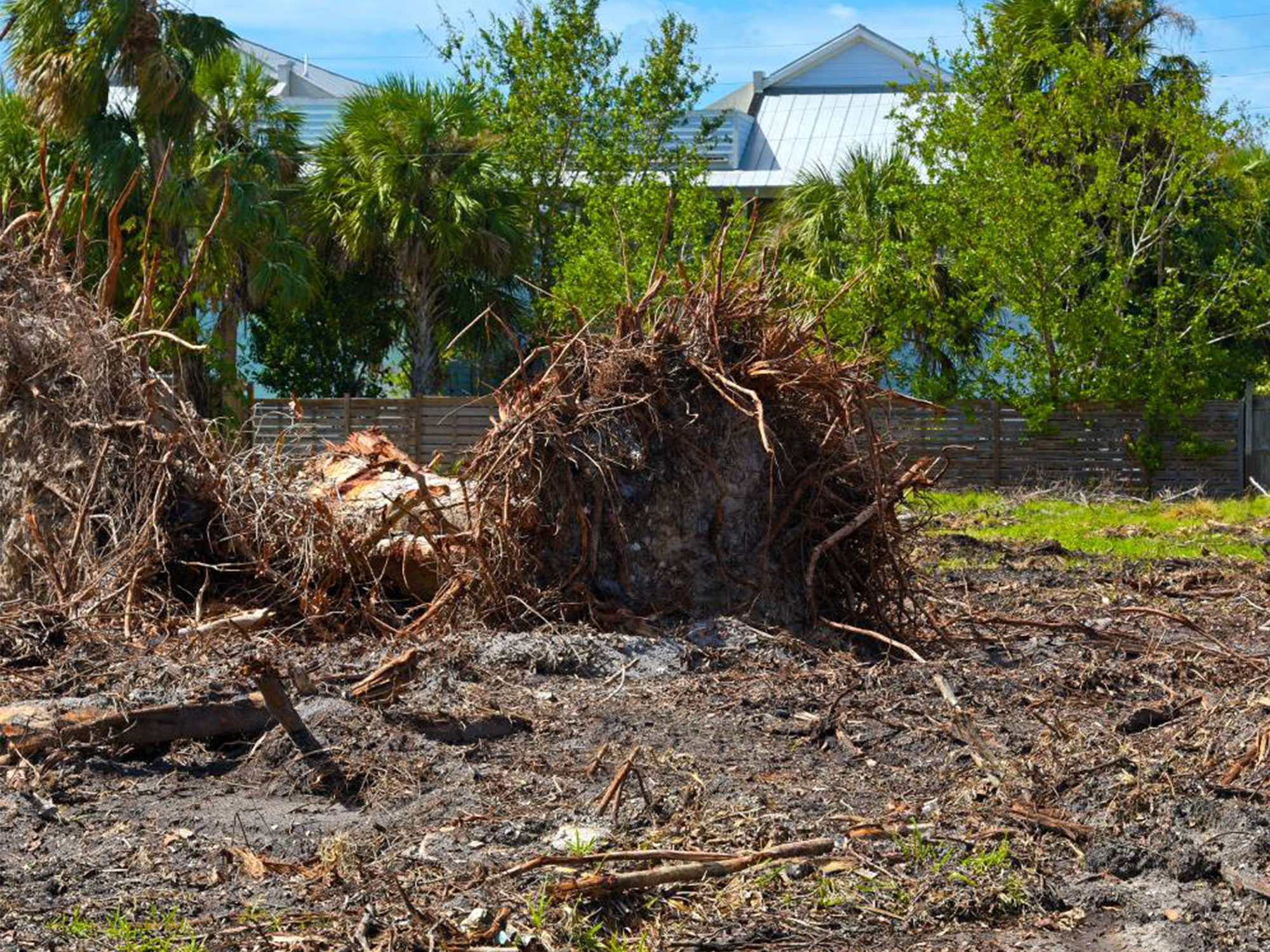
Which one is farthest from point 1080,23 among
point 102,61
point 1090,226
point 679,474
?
point 679,474

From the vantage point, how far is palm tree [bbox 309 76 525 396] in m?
27.0

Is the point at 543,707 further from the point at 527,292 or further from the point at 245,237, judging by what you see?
the point at 527,292

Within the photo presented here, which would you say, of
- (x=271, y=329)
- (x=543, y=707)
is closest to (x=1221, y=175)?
(x=271, y=329)

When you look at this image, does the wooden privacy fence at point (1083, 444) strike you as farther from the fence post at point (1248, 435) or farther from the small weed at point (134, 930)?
the small weed at point (134, 930)

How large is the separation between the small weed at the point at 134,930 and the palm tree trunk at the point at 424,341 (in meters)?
24.2

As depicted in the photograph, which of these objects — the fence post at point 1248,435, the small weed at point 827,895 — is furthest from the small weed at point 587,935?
the fence post at point 1248,435

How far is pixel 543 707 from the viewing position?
675cm

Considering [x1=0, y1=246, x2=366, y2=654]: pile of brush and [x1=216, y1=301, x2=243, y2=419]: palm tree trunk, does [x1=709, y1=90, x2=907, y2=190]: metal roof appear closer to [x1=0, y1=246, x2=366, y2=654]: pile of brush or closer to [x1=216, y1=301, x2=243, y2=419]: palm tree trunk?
[x1=216, y1=301, x2=243, y2=419]: palm tree trunk

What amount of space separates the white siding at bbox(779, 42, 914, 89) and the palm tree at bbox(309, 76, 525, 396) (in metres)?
11.0

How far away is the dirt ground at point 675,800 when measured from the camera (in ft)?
13.6

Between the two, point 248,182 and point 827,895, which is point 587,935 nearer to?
point 827,895

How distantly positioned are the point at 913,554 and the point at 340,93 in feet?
101

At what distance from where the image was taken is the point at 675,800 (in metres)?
5.17

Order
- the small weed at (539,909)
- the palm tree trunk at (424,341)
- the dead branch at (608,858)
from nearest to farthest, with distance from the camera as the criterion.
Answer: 1. the small weed at (539,909)
2. the dead branch at (608,858)
3. the palm tree trunk at (424,341)
